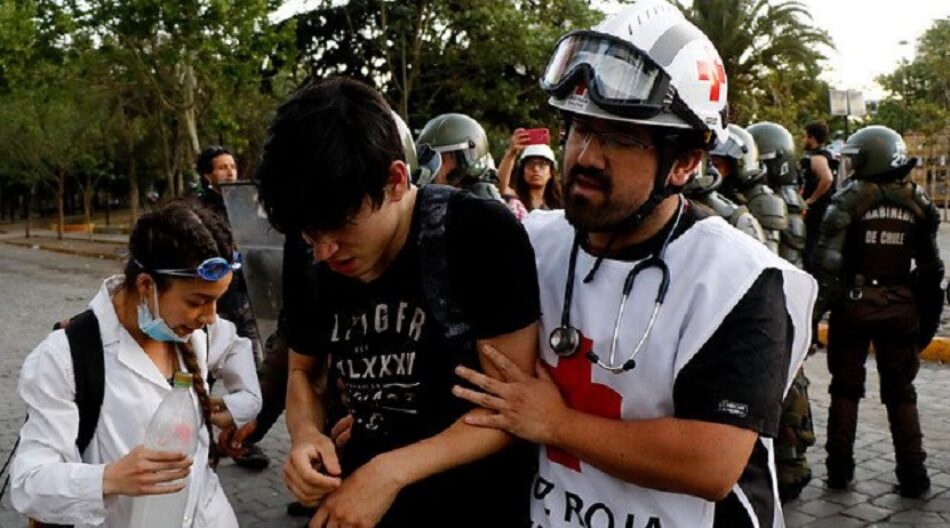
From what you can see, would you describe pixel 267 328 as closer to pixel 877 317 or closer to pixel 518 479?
pixel 518 479

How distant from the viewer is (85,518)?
224 cm

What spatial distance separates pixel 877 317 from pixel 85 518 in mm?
4558

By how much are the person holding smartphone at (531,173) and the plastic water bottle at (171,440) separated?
12.8 ft

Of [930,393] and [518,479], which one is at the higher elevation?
[518,479]

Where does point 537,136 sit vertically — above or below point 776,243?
above

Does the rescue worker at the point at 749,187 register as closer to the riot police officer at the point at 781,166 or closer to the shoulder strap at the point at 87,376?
the riot police officer at the point at 781,166

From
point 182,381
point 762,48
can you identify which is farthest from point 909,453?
point 762,48

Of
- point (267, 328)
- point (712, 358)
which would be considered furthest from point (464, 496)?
point (267, 328)

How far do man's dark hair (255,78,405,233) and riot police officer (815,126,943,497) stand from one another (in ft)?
14.7

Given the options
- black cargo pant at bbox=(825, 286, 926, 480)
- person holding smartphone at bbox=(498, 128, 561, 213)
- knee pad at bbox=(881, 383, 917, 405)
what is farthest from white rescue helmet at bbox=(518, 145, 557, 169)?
knee pad at bbox=(881, 383, 917, 405)

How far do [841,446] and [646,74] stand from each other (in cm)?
428

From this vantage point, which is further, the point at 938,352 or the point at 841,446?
the point at 938,352

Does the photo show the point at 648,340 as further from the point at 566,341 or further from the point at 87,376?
the point at 87,376

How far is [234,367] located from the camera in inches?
117
